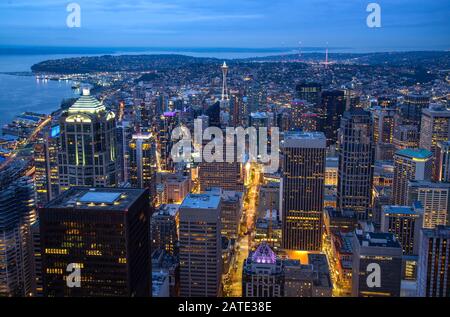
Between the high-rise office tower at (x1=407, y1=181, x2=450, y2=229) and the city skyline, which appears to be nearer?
the city skyline

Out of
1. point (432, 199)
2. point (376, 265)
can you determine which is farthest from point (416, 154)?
point (376, 265)

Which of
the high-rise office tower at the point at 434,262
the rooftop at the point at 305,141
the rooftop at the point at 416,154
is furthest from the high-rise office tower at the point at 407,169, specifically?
the high-rise office tower at the point at 434,262

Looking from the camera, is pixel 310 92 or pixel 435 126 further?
pixel 310 92

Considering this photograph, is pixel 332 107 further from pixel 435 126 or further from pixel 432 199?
pixel 432 199

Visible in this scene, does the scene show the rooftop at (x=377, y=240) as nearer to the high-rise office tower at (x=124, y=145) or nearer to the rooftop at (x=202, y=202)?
the rooftop at (x=202, y=202)

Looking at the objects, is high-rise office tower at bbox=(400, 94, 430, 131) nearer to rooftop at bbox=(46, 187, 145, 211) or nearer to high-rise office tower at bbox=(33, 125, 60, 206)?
high-rise office tower at bbox=(33, 125, 60, 206)

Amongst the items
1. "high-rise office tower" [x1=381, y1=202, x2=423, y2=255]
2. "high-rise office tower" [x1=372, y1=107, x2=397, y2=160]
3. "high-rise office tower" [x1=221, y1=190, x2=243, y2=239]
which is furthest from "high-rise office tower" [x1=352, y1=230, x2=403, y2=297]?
"high-rise office tower" [x1=372, y1=107, x2=397, y2=160]

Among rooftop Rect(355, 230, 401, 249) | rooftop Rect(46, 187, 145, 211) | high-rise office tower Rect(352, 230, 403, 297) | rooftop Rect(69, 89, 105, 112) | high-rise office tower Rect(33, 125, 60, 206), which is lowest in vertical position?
high-rise office tower Rect(352, 230, 403, 297)

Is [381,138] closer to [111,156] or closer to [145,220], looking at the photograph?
[111,156]
